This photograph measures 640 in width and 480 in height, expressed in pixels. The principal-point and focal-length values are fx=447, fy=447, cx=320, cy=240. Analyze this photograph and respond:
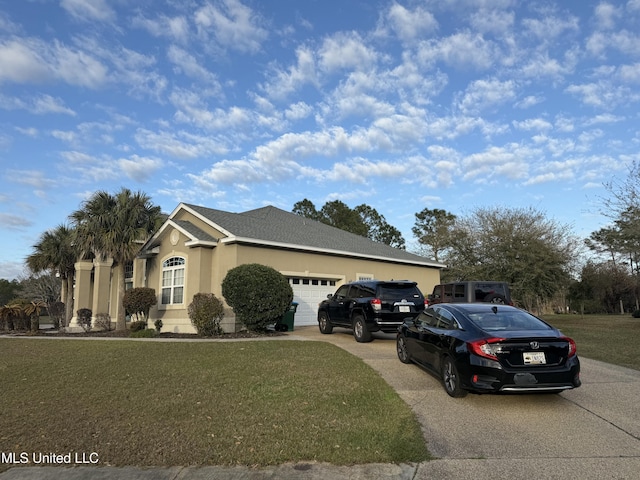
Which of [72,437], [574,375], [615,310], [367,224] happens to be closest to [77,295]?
[72,437]

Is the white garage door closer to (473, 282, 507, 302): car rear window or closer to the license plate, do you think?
(473, 282, 507, 302): car rear window

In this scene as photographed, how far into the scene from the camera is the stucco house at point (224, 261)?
56.6 ft

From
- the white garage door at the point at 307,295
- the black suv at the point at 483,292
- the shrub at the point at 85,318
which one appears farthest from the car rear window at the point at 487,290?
the shrub at the point at 85,318

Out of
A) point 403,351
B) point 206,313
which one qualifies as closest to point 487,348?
point 403,351

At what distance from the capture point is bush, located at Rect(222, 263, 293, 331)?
1461 cm

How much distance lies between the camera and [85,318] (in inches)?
786

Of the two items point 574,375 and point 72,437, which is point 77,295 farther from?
point 574,375

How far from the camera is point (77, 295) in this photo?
21.8 m

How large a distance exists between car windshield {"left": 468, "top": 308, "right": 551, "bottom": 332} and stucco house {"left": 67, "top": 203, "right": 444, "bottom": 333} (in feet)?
36.3

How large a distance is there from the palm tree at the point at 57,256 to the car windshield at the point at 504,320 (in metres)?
21.9

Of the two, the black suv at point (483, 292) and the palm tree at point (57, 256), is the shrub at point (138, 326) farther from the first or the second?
the black suv at point (483, 292)

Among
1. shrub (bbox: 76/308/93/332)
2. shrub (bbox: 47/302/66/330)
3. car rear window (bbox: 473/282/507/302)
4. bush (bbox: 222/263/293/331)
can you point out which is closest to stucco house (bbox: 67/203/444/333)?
shrub (bbox: 76/308/93/332)

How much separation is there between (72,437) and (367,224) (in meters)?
47.7

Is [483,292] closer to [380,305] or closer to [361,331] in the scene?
[380,305]
